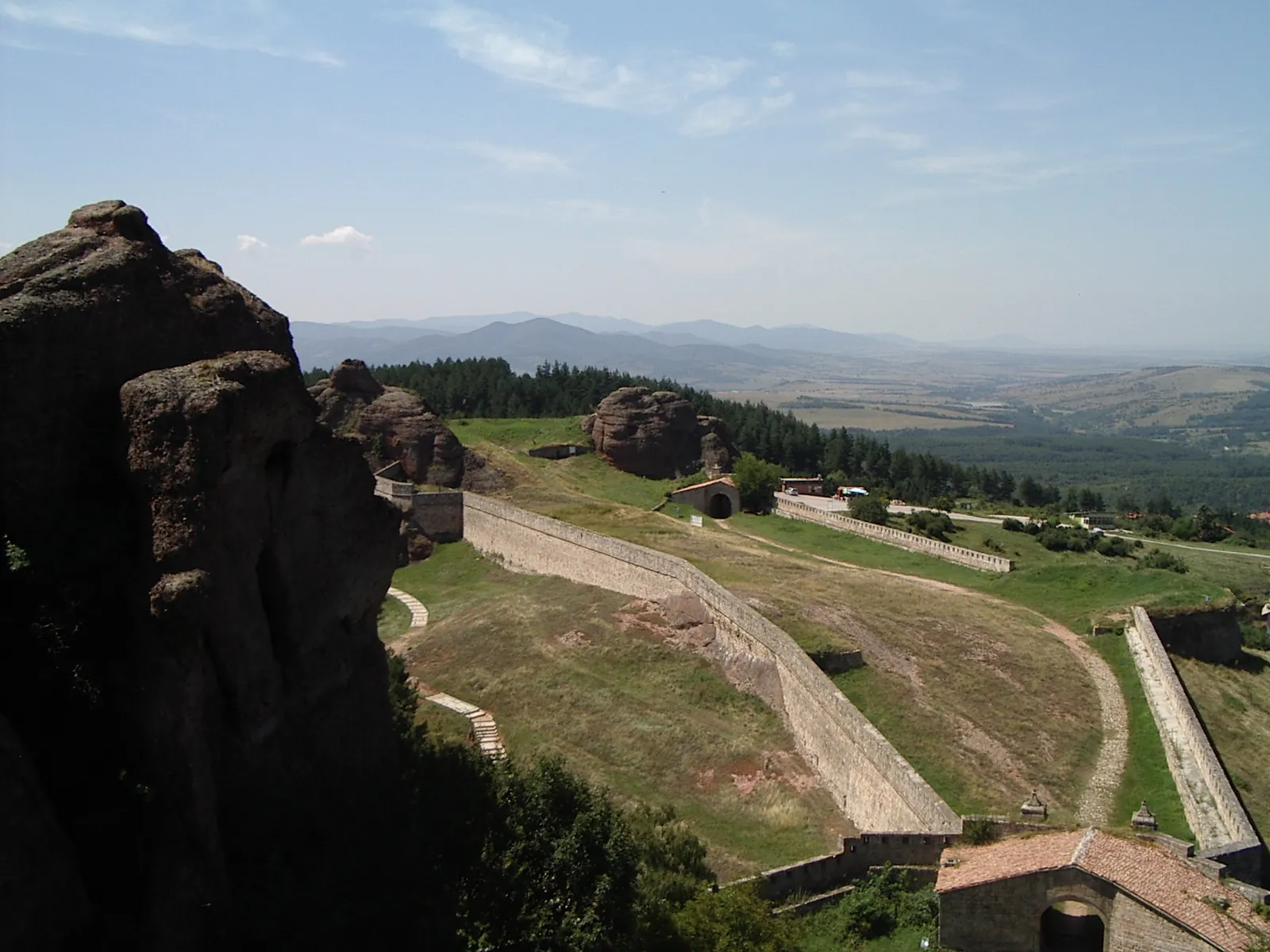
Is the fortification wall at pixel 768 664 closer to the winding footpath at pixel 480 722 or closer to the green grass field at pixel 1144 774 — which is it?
the green grass field at pixel 1144 774

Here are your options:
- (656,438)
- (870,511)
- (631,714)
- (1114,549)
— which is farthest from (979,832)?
(656,438)

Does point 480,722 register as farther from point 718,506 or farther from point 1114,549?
point 718,506

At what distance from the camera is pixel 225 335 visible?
1808cm

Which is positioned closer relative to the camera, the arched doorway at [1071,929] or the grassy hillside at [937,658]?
the arched doorway at [1071,929]

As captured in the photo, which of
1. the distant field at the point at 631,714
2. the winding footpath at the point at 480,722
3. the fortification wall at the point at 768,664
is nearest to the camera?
the fortification wall at the point at 768,664

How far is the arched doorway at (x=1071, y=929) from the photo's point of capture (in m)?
19.5

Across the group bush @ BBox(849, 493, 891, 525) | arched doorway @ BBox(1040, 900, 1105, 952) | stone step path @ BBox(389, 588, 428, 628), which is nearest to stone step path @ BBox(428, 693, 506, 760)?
stone step path @ BBox(389, 588, 428, 628)

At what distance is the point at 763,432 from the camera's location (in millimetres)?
96250

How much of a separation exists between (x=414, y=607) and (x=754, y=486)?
26.9m

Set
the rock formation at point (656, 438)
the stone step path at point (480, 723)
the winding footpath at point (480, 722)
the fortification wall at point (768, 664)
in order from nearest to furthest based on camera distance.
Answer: the fortification wall at point (768, 664), the winding footpath at point (480, 722), the stone step path at point (480, 723), the rock formation at point (656, 438)

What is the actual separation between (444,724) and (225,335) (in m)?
15.1

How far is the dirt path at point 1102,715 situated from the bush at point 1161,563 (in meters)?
10.5

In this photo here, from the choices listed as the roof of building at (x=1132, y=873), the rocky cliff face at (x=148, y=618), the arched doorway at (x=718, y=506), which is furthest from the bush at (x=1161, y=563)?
the rocky cliff face at (x=148, y=618)

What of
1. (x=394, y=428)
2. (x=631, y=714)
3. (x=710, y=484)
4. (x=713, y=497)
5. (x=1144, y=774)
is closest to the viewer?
(x=1144, y=774)
